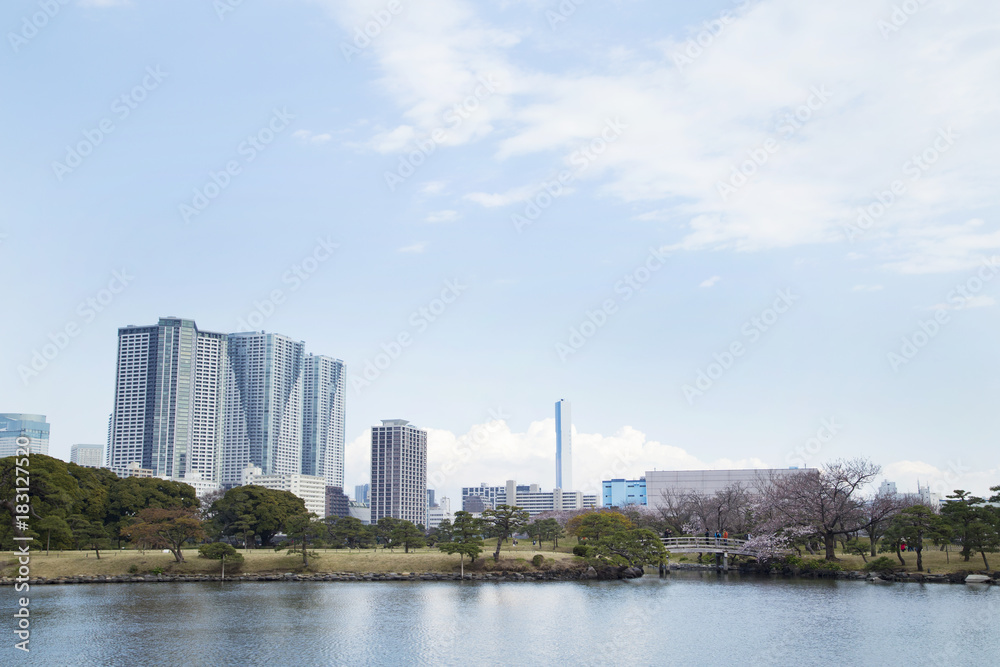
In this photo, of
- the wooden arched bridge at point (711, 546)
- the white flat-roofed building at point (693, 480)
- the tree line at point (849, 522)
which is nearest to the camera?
the tree line at point (849, 522)

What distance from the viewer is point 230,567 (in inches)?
2226

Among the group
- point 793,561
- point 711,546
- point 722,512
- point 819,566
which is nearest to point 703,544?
point 711,546

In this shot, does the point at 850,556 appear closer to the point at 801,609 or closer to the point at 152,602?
the point at 801,609

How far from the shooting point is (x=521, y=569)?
183ft

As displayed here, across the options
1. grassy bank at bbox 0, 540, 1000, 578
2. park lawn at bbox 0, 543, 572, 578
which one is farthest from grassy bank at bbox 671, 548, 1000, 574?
park lawn at bbox 0, 543, 572, 578

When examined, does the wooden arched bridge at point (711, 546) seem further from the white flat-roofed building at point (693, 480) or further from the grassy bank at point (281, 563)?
the white flat-roofed building at point (693, 480)

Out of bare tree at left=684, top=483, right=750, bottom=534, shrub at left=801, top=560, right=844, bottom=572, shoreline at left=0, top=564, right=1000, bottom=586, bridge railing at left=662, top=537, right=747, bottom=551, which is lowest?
shoreline at left=0, top=564, right=1000, bottom=586

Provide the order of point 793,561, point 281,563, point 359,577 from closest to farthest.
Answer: point 359,577 → point 793,561 → point 281,563

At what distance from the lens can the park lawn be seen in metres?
56.0

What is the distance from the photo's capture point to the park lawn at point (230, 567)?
184 ft
